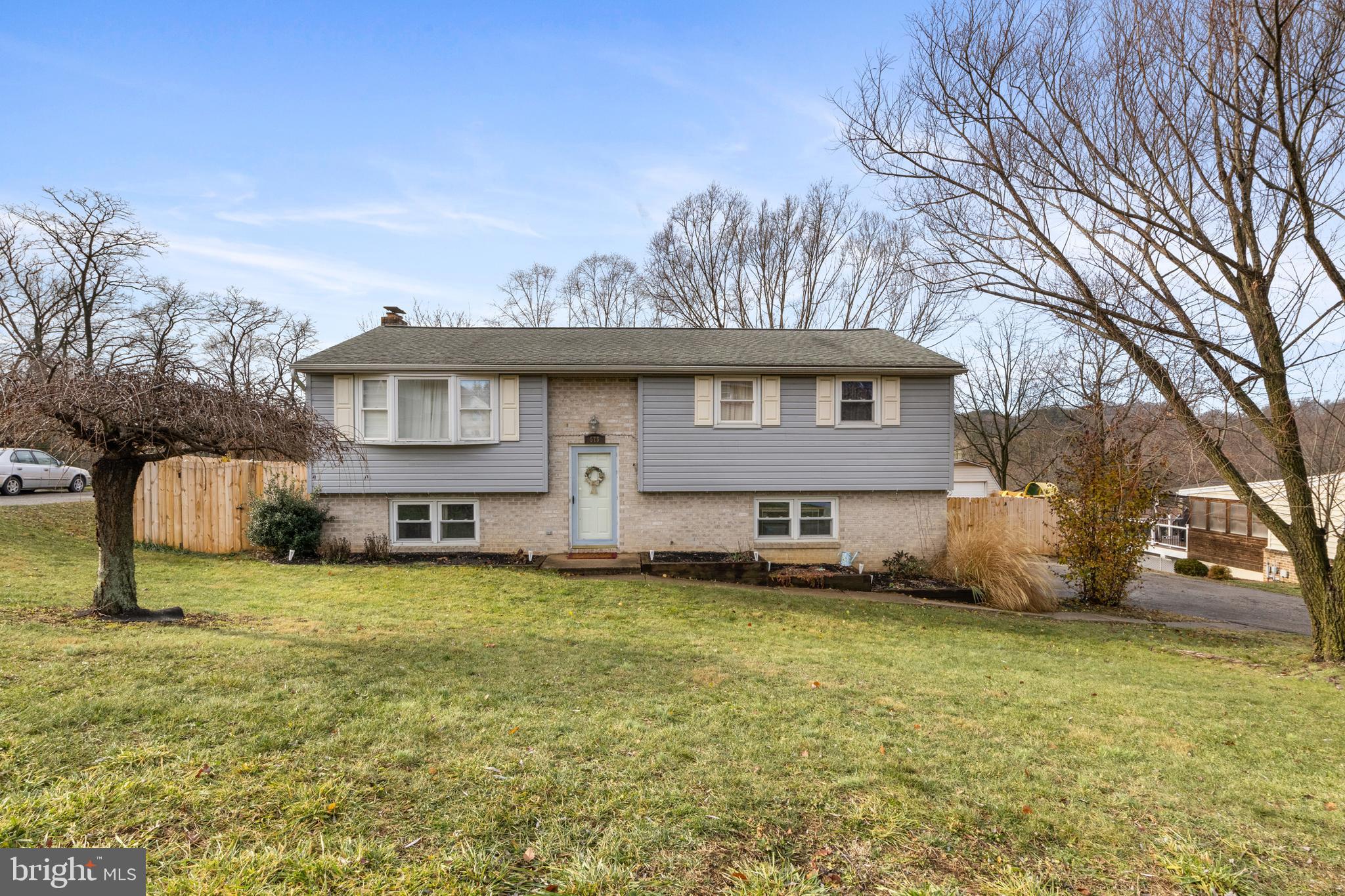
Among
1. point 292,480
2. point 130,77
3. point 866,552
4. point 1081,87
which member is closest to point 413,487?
point 292,480

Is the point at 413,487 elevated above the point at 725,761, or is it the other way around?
the point at 413,487

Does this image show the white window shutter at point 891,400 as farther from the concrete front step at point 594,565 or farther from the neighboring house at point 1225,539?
the neighboring house at point 1225,539

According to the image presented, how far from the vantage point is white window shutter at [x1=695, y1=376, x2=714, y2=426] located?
13.4 metres

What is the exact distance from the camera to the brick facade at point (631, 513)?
1334 centimetres

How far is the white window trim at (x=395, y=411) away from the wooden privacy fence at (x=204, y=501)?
2.22 metres

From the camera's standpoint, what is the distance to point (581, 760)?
3633 millimetres

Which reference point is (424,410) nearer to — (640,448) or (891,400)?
(640,448)

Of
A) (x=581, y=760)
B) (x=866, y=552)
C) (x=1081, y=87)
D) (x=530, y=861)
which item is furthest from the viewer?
(x=866, y=552)

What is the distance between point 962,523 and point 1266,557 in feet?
50.8

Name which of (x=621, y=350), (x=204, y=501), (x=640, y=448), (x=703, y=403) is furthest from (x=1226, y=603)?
(x=204, y=501)

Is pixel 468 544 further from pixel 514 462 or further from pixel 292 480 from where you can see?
pixel 292 480

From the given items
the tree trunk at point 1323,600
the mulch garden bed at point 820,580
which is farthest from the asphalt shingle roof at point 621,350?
the tree trunk at point 1323,600

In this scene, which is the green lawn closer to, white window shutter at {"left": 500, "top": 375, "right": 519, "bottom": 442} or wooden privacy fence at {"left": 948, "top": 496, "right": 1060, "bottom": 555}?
white window shutter at {"left": 500, "top": 375, "right": 519, "bottom": 442}

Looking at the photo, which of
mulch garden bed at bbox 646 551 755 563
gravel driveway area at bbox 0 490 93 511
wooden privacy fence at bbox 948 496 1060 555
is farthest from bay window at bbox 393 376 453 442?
wooden privacy fence at bbox 948 496 1060 555
